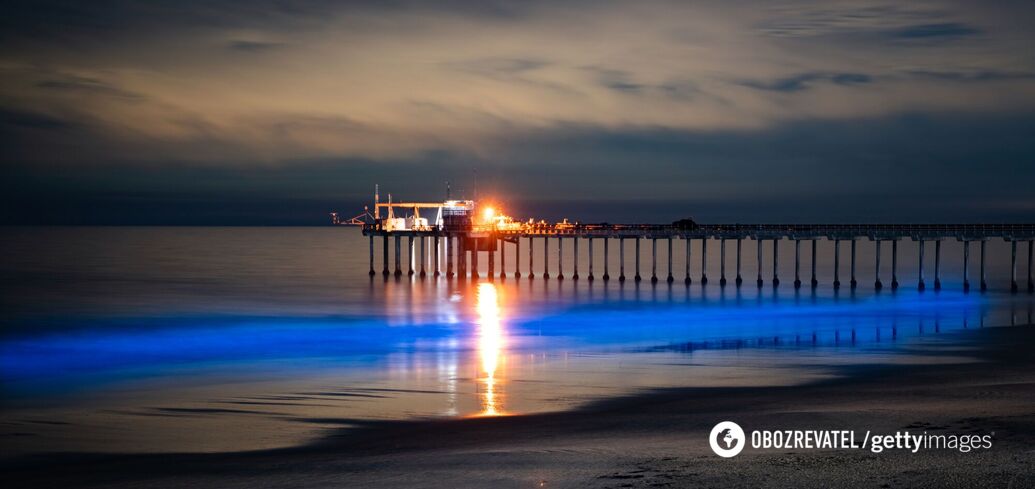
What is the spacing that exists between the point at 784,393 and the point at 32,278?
62042mm

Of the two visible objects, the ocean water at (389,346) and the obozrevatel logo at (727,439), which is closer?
the obozrevatel logo at (727,439)

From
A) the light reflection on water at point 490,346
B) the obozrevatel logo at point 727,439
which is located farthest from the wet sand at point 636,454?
the light reflection on water at point 490,346

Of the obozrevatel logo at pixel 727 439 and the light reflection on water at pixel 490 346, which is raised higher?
the obozrevatel logo at pixel 727 439

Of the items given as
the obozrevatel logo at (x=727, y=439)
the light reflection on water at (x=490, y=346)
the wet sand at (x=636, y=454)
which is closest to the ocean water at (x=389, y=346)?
the light reflection on water at (x=490, y=346)

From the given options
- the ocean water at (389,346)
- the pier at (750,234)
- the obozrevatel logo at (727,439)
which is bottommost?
the ocean water at (389,346)

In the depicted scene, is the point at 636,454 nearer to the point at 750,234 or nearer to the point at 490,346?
the point at 490,346

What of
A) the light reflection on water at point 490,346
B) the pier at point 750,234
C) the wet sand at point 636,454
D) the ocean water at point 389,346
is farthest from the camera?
the pier at point 750,234

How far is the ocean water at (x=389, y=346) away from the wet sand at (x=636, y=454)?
4.17ft

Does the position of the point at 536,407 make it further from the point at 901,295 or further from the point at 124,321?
the point at 901,295

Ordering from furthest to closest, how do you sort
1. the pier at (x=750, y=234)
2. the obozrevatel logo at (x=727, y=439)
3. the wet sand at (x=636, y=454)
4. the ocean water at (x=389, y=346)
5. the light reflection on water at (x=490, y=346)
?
the pier at (x=750, y=234) → the light reflection on water at (x=490, y=346) → the ocean water at (x=389, y=346) → the obozrevatel logo at (x=727, y=439) → the wet sand at (x=636, y=454)

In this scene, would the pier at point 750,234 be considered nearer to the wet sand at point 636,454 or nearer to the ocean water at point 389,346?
the ocean water at point 389,346

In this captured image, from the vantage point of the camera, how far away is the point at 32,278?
67.4 meters

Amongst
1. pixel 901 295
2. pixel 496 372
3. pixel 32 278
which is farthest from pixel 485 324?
pixel 32 278

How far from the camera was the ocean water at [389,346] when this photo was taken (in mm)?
18672
